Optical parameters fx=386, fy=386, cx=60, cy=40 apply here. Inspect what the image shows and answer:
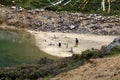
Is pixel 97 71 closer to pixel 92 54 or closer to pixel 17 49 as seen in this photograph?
pixel 92 54

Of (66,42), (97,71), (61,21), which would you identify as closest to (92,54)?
(97,71)

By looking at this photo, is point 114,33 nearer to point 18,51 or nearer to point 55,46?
point 55,46

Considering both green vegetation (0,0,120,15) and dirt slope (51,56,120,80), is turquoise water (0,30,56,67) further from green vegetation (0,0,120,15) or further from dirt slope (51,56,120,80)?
dirt slope (51,56,120,80)

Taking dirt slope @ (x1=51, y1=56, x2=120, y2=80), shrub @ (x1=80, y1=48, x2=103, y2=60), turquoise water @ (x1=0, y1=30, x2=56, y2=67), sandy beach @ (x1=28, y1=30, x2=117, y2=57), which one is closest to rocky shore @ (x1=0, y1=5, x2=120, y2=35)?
sandy beach @ (x1=28, y1=30, x2=117, y2=57)

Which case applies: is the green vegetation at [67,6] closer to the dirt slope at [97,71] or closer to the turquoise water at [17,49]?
the turquoise water at [17,49]

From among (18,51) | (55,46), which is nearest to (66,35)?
(55,46)

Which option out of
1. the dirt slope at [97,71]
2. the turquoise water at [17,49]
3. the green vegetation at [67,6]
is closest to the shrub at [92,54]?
the dirt slope at [97,71]
